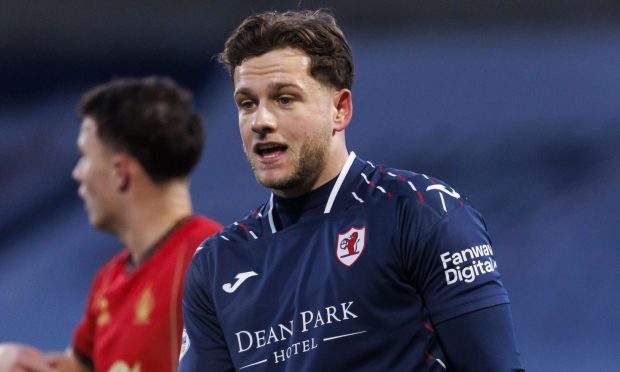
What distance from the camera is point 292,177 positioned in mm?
2146

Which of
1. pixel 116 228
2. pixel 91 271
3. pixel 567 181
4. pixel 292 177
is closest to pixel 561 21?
pixel 567 181

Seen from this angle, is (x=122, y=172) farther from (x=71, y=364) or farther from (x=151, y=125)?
(x=71, y=364)

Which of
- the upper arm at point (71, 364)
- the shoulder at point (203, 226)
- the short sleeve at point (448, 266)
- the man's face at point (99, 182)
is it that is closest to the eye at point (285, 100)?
the short sleeve at point (448, 266)

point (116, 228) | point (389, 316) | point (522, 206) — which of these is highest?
point (522, 206)

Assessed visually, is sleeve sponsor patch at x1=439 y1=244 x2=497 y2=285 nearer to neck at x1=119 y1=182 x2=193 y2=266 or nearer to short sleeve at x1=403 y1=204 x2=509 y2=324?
short sleeve at x1=403 y1=204 x2=509 y2=324

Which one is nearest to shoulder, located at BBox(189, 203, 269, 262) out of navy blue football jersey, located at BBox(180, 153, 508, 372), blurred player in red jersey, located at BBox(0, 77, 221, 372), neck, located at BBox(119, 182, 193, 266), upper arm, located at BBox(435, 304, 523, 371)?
navy blue football jersey, located at BBox(180, 153, 508, 372)

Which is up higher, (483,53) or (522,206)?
(483,53)

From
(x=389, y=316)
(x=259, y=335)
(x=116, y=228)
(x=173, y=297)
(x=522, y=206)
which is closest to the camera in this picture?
(x=389, y=316)

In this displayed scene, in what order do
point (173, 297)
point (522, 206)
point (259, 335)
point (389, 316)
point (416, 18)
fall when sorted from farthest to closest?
point (416, 18), point (522, 206), point (173, 297), point (259, 335), point (389, 316)

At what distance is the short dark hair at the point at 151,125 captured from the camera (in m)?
3.36

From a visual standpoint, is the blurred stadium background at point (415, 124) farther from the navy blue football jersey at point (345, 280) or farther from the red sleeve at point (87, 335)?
the navy blue football jersey at point (345, 280)

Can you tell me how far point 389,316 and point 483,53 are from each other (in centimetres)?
453

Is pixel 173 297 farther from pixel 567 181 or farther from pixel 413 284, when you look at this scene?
pixel 567 181

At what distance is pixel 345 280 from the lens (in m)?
2.07
